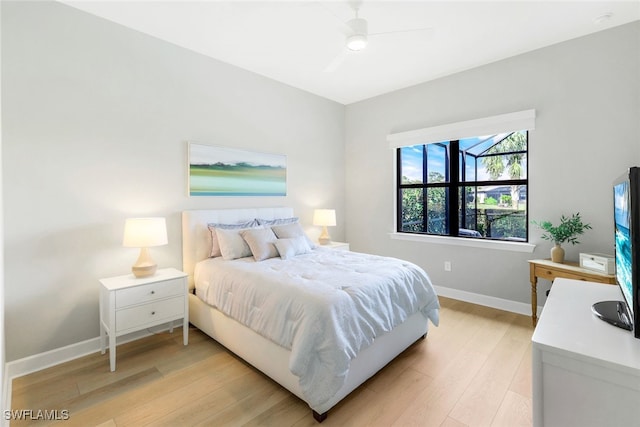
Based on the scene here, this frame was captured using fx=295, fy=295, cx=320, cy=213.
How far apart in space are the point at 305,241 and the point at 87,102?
228cm

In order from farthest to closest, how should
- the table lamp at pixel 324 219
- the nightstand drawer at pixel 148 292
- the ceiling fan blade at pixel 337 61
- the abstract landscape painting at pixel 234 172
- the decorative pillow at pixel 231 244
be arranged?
the table lamp at pixel 324 219
the abstract landscape painting at pixel 234 172
the decorative pillow at pixel 231 244
the ceiling fan blade at pixel 337 61
the nightstand drawer at pixel 148 292

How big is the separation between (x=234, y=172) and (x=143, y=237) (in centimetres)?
129

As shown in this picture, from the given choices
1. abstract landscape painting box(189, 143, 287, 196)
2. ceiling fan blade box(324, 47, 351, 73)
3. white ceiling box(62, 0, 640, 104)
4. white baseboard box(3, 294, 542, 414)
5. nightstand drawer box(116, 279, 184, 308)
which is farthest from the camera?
abstract landscape painting box(189, 143, 287, 196)

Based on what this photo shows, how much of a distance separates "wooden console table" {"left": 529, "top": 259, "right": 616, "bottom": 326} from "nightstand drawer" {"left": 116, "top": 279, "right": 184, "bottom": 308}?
10.7 feet

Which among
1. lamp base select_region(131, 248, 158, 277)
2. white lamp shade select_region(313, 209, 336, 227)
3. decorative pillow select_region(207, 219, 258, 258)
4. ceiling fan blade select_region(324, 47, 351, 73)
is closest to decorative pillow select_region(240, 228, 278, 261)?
decorative pillow select_region(207, 219, 258, 258)

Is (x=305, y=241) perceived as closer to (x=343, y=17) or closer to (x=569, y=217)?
(x=343, y=17)

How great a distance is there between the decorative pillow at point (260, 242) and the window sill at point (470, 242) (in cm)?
199

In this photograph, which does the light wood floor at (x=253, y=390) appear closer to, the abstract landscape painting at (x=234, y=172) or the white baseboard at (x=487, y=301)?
the white baseboard at (x=487, y=301)

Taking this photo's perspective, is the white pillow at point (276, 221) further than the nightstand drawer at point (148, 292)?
Yes

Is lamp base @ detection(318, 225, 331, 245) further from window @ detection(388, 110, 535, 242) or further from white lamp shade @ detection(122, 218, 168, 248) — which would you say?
white lamp shade @ detection(122, 218, 168, 248)

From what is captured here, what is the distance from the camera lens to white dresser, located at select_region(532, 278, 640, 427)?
34.9 inches

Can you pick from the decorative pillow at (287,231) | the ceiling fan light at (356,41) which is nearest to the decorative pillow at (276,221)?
the decorative pillow at (287,231)

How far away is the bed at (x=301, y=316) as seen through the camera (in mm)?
1675

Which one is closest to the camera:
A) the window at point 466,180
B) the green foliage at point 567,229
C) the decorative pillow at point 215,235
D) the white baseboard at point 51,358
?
the white baseboard at point 51,358
